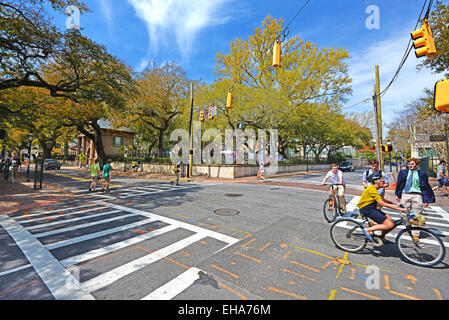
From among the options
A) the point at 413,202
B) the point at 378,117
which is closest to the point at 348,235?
the point at 413,202

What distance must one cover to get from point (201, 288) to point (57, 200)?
10.3 metres

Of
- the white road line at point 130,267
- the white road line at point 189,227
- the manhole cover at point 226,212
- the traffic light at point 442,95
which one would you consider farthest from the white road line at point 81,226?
the traffic light at point 442,95

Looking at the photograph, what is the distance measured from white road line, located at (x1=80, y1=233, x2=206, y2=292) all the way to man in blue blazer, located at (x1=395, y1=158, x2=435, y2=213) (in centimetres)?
543

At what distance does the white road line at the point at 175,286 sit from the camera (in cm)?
298

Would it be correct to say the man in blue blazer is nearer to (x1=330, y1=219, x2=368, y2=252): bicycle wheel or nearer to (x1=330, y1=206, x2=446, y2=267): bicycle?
(x1=330, y1=206, x2=446, y2=267): bicycle

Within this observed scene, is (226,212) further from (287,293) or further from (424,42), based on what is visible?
(424,42)

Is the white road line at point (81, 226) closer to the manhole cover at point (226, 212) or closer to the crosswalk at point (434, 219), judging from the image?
the manhole cover at point (226, 212)

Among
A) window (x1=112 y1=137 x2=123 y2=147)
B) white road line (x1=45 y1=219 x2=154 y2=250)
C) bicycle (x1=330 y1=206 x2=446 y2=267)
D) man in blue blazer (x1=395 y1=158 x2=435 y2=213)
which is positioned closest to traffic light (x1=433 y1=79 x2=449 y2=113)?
man in blue blazer (x1=395 y1=158 x2=435 y2=213)

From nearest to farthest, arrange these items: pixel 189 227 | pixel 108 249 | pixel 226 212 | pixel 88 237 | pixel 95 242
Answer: pixel 108 249
pixel 95 242
pixel 88 237
pixel 189 227
pixel 226 212

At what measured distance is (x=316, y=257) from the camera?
13.7 feet

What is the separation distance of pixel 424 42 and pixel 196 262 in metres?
8.04

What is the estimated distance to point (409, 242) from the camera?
4.05 metres
